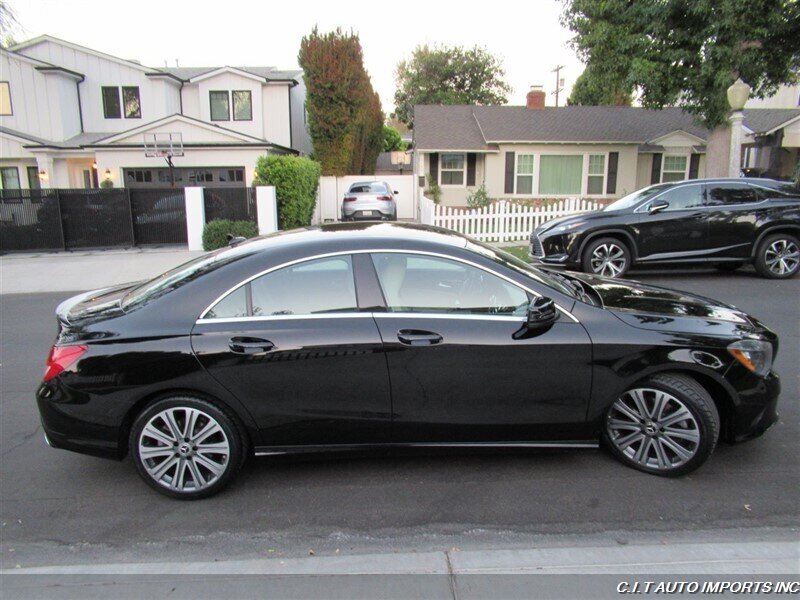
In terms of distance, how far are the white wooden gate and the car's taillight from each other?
20587mm

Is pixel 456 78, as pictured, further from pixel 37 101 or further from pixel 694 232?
pixel 694 232

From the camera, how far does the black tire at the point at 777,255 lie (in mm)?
9805

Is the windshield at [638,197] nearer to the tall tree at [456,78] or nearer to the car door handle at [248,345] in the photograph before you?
the car door handle at [248,345]

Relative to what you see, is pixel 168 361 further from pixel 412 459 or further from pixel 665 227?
pixel 665 227

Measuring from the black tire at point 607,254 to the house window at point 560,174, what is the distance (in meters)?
15.6

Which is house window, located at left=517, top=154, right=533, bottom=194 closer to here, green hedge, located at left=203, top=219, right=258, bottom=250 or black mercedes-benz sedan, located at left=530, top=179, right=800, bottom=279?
green hedge, located at left=203, top=219, right=258, bottom=250

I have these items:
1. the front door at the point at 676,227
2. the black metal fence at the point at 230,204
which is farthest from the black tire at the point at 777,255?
the black metal fence at the point at 230,204

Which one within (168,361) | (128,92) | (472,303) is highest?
(128,92)

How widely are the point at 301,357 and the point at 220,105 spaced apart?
26899 mm

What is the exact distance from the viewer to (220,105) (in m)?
27.5

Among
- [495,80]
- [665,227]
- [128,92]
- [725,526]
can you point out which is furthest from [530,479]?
[495,80]

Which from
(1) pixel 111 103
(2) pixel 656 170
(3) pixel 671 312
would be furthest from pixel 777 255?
(1) pixel 111 103

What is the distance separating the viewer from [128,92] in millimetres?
27469

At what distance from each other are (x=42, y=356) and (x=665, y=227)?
360 inches
